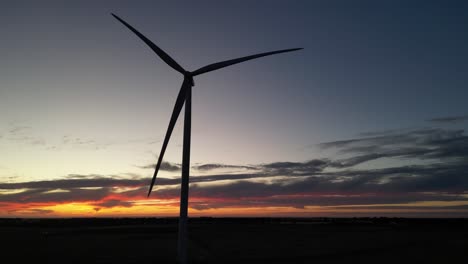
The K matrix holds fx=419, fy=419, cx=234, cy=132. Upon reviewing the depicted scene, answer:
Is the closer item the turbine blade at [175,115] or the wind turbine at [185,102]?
the wind turbine at [185,102]

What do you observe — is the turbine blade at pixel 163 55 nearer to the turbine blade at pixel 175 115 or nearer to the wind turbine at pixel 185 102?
the wind turbine at pixel 185 102

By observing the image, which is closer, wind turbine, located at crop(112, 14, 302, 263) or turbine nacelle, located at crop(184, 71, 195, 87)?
wind turbine, located at crop(112, 14, 302, 263)

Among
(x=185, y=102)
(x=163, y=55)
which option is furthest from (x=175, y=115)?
(x=163, y=55)

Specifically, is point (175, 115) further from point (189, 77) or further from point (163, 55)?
point (163, 55)

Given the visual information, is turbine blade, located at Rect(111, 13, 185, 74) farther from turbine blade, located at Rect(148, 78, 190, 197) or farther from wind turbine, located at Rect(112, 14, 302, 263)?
turbine blade, located at Rect(148, 78, 190, 197)

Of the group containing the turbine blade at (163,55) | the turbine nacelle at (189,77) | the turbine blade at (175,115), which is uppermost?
the turbine blade at (163,55)

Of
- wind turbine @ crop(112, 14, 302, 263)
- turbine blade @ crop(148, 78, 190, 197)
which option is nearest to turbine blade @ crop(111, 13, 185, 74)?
wind turbine @ crop(112, 14, 302, 263)

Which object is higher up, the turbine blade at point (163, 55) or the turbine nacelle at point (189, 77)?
the turbine blade at point (163, 55)

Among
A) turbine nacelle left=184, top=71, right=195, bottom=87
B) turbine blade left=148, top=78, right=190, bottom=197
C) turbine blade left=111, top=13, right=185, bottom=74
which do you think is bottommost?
turbine blade left=148, top=78, right=190, bottom=197

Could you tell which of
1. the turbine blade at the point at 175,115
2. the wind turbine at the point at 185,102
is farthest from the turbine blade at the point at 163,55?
the turbine blade at the point at 175,115
